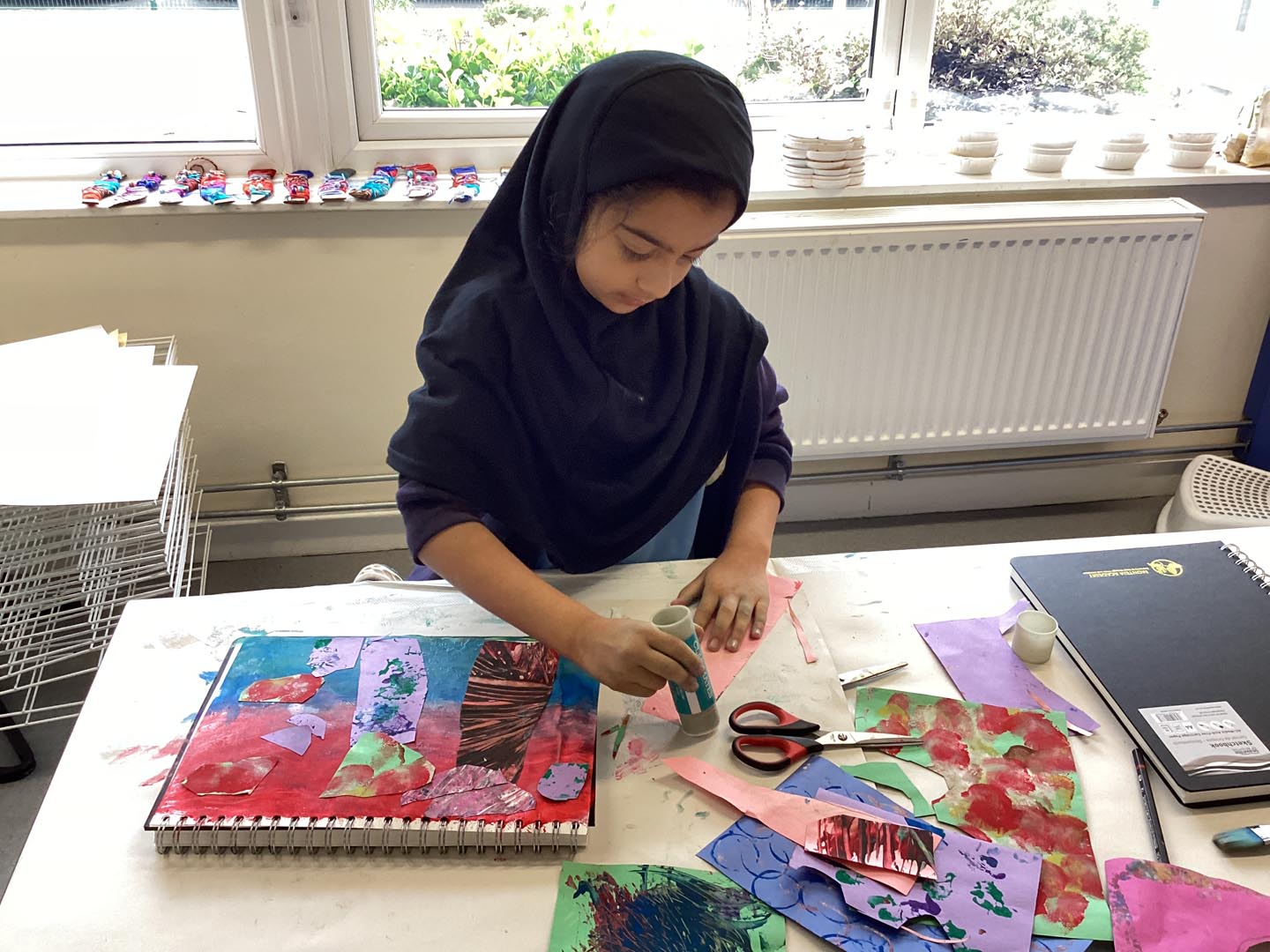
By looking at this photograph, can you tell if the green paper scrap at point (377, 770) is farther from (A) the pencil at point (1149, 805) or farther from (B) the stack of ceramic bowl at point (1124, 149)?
(B) the stack of ceramic bowl at point (1124, 149)

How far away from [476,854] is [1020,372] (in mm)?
1968

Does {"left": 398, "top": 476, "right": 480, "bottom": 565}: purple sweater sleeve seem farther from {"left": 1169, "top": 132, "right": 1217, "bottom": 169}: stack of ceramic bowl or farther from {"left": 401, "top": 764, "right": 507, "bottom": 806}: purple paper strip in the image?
{"left": 1169, "top": 132, "right": 1217, "bottom": 169}: stack of ceramic bowl

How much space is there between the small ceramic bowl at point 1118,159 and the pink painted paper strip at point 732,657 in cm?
170

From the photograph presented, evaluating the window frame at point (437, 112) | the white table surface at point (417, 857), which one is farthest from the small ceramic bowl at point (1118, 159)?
the white table surface at point (417, 857)

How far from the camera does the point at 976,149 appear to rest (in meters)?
2.28

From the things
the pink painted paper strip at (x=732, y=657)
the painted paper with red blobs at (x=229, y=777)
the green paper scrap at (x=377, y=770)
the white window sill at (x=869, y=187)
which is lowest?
the pink painted paper strip at (x=732, y=657)

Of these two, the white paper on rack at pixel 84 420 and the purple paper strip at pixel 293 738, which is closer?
the purple paper strip at pixel 293 738

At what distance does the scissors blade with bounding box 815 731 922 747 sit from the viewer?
0.91 m

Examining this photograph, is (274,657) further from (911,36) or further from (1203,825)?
(911,36)

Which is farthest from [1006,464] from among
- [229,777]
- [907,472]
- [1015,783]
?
[229,777]

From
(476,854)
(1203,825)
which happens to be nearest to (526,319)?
(476,854)

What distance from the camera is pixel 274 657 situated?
3.22ft

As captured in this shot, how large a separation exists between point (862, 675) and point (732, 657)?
0.13 meters

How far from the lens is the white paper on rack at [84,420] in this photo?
124 cm
